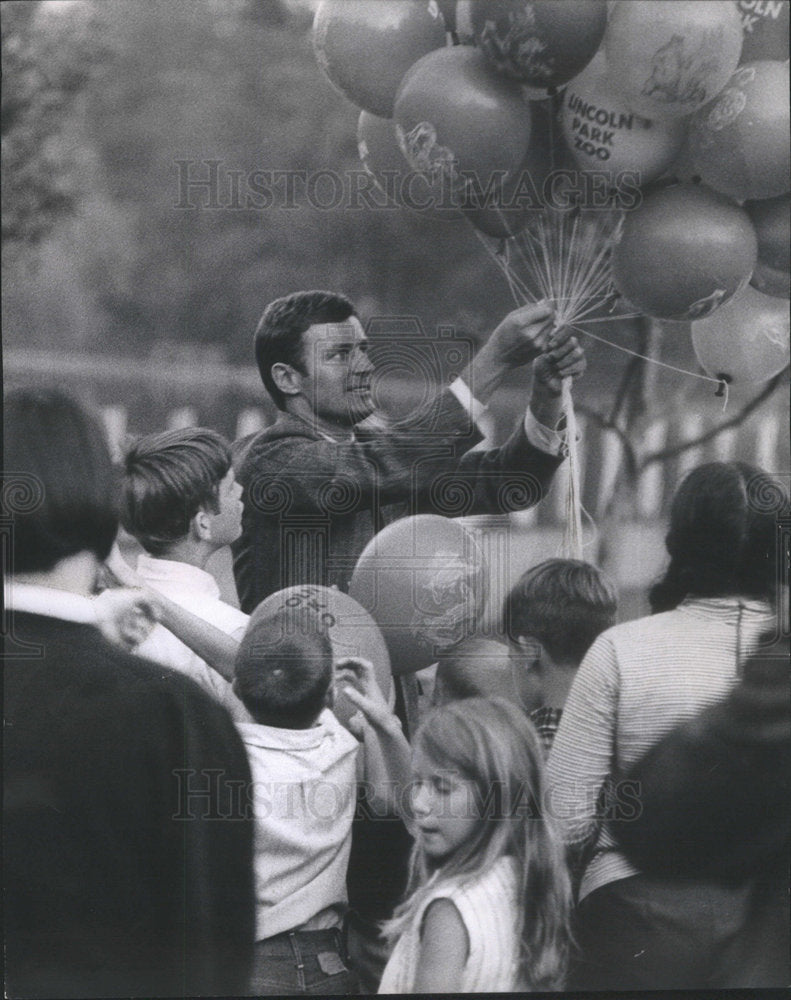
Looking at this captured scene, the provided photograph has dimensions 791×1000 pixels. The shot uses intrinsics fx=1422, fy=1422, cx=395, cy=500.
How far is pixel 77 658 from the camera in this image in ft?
12.5

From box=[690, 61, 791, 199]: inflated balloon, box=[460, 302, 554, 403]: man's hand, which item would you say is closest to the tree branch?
box=[460, 302, 554, 403]: man's hand

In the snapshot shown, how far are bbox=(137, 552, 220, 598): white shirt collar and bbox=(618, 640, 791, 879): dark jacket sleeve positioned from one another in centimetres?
125

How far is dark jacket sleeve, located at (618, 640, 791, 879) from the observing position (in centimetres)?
383

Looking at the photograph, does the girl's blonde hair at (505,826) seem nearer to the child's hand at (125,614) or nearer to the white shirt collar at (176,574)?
the white shirt collar at (176,574)

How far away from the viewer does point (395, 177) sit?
373 centimetres

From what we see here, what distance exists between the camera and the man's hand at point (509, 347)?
3.78 m

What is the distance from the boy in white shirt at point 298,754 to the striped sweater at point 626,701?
47 centimetres

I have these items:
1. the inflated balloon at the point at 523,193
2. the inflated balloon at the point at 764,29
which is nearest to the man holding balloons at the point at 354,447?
the inflated balloon at the point at 523,193

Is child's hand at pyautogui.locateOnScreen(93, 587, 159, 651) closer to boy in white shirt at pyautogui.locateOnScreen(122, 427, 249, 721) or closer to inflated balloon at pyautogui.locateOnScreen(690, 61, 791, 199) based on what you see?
boy in white shirt at pyautogui.locateOnScreen(122, 427, 249, 721)

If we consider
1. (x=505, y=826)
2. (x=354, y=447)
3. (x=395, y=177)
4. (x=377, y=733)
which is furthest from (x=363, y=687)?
(x=395, y=177)

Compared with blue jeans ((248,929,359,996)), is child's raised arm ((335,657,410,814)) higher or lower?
higher

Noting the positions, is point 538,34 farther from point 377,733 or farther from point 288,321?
point 377,733

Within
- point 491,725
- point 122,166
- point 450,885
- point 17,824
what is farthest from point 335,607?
point 122,166

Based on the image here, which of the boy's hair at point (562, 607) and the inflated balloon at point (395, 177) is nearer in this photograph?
the inflated balloon at point (395, 177)
